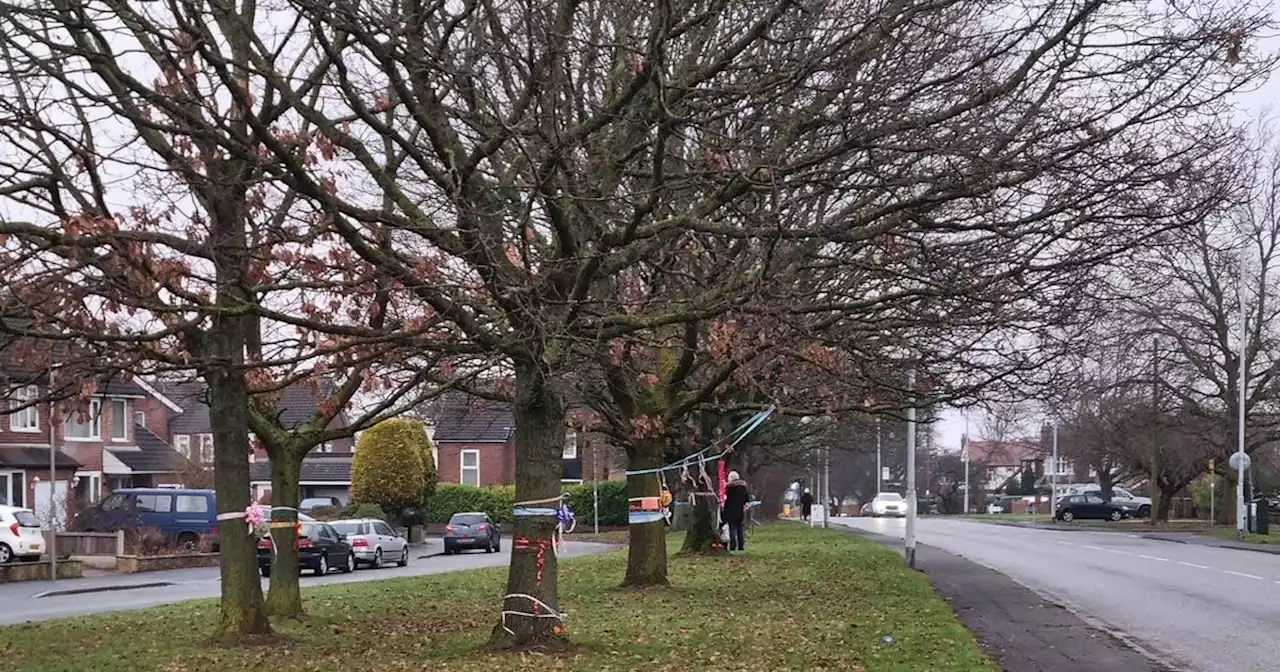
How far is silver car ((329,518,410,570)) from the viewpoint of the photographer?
34844mm

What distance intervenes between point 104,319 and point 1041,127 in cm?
822

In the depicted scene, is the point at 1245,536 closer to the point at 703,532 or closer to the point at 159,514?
the point at 703,532

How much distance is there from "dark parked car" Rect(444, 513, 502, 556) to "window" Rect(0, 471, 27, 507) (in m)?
14.1

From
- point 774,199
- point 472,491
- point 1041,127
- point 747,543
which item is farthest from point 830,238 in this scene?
point 472,491

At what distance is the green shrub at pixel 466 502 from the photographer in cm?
5600

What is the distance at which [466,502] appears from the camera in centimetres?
5722

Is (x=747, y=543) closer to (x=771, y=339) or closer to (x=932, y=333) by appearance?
(x=932, y=333)

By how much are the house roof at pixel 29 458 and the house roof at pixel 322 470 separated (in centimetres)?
1916

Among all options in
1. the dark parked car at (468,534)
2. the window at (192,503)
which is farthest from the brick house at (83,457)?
the dark parked car at (468,534)

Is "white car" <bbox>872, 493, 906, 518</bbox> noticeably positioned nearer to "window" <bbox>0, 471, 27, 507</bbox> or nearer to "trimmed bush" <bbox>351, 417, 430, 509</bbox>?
"trimmed bush" <bbox>351, 417, 430, 509</bbox>

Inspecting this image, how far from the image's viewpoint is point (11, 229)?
10234mm

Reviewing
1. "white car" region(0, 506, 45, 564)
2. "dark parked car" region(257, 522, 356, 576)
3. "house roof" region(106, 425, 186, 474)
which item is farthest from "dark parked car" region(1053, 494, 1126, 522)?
"white car" region(0, 506, 45, 564)

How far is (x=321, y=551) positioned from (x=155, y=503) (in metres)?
7.80

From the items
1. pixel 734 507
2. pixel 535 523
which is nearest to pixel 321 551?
pixel 734 507
